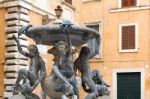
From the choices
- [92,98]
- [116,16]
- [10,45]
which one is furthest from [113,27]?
[92,98]

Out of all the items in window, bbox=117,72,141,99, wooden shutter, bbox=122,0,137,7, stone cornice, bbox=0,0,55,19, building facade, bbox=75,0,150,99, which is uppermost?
wooden shutter, bbox=122,0,137,7

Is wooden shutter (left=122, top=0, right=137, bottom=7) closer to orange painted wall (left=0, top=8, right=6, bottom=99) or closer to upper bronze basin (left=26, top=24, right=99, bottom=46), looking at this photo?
orange painted wall (left=0, top=8, right=6, bottom=99)

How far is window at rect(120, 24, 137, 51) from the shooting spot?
2453 cm

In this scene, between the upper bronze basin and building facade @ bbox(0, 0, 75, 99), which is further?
building facade @ bbox(0, 0, 75, 99)

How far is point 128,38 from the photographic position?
80.9 ft

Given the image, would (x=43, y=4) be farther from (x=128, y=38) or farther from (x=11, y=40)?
(x=128, y=38)

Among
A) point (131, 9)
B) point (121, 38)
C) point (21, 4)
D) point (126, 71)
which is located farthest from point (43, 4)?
point (126, 71)

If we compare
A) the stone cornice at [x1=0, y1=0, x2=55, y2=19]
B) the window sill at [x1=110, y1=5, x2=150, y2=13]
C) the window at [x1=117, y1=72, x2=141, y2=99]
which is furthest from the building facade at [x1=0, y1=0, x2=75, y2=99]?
the window sill at [x1=110, y1=5, x2=150, y2=13]

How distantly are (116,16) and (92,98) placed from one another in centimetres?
1655

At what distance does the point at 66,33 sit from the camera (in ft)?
29.0

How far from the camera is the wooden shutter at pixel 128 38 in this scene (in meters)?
24.5

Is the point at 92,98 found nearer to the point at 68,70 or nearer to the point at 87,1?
the point at 68,70

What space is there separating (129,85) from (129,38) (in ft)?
8.05

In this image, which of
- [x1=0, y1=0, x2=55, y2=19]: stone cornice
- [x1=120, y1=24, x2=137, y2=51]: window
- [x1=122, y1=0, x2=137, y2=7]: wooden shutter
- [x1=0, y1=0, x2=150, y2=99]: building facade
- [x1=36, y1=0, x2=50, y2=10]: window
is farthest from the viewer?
[x1=122, y1=0, x2=137, y2=7]: wooden shutter
